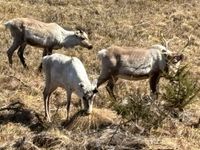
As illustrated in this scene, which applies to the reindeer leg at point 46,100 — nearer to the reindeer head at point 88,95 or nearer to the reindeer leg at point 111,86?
the reindeer head at point 88,95

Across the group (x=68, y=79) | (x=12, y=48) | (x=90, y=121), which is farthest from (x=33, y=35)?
(x=90, y=121)

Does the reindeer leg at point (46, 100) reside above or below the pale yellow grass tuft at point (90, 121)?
above

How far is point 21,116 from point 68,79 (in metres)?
1.22

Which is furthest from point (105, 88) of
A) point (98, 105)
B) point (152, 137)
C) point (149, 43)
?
point (149, 43)

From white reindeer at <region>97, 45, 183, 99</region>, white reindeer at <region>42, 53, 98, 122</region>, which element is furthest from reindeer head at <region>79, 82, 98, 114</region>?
white reindeer at <region>97, 45, 183, 99</region>

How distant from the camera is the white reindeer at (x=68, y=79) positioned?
34.6 feet

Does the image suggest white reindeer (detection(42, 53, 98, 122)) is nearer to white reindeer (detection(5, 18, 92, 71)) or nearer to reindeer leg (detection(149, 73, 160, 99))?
reindeer leg (detection(149, 73, 160, 99))

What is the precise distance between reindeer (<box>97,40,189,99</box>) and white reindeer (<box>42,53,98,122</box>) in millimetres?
1405

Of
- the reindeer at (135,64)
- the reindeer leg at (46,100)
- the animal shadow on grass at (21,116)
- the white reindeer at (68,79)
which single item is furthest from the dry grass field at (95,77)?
the reindeer at (135,64)

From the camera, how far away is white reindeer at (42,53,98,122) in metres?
10.6

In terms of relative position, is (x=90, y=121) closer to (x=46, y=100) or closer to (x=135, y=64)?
(x=46, y=100)

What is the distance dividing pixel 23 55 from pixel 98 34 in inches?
139

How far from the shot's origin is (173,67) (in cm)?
1280

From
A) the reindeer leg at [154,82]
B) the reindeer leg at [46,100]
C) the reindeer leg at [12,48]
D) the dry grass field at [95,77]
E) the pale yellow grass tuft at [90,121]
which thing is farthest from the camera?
the reindeer leg at [12,48]
